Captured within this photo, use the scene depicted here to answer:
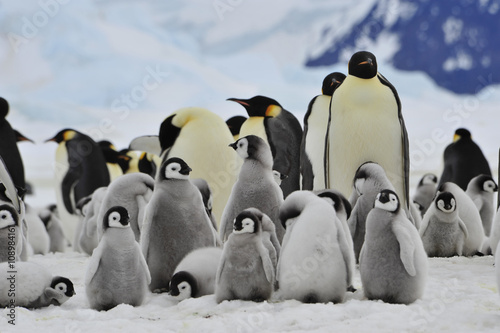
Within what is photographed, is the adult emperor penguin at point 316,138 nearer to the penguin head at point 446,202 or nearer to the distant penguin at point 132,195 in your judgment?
the penguin head at point 446,202

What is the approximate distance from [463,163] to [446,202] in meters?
3.71

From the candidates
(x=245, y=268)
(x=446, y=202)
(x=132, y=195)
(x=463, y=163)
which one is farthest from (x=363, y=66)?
(x=463, y=163)

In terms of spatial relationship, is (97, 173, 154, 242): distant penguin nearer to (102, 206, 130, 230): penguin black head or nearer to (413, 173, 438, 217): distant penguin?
(102, 206, 130, 230): penguin black head

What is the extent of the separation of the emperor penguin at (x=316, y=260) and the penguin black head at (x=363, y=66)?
6.80 feet

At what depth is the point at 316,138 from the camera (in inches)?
231

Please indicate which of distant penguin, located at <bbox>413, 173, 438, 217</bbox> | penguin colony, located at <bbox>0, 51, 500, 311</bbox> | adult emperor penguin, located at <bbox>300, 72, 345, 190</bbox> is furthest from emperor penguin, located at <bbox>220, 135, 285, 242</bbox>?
distant penguin, located at <bbox>413, 173, 438, 217</bbox>

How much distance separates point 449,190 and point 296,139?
1417 millimetres

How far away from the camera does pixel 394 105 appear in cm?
504

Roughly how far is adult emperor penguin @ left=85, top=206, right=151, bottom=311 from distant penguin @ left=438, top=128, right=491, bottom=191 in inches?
223

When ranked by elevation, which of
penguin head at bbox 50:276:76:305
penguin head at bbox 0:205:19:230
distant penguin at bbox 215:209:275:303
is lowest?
penguin head at bbox 50:276:76:305

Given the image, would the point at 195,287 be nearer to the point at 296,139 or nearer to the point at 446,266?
the point at 446,266

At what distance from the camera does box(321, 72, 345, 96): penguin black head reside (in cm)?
605

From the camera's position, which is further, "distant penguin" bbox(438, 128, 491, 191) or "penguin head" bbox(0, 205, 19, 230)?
"distant penguin" bbox(438, 128, 491, 191)

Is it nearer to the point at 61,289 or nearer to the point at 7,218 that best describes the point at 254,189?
the point at 61,289
